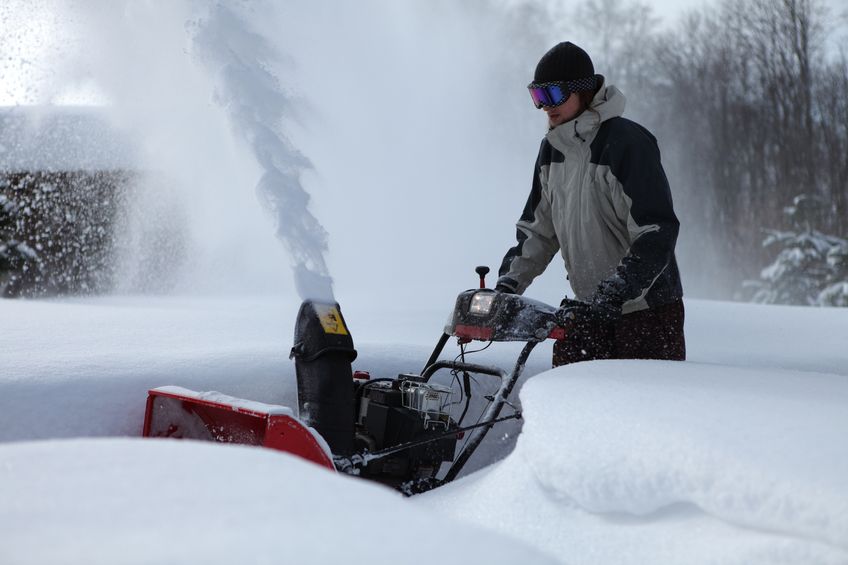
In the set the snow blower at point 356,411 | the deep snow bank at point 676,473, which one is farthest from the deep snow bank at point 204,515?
the snow blower at point 356,411

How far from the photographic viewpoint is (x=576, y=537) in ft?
5.01

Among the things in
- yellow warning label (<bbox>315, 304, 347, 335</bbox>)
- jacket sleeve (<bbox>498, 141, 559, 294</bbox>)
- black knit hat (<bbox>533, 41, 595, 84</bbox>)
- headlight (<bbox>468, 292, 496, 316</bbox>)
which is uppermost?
black knit hat (<bbox>533, 41, 595, 84</bbox>)

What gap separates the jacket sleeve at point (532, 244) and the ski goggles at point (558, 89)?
297 millimetres

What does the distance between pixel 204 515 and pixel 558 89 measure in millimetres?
2213

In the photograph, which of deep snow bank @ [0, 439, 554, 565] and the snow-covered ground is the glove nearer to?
the snow-covered ground

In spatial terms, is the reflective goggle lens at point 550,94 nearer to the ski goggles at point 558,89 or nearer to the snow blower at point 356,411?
the ski goggles at point 558,89

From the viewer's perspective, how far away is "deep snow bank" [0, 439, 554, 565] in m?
0.87

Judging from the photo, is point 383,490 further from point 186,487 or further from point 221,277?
point 221,277

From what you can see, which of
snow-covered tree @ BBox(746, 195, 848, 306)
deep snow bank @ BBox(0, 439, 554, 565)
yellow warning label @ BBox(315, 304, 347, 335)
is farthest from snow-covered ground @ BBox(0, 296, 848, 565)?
snow-covered tree @ BBox(746, 195, 848, 306)

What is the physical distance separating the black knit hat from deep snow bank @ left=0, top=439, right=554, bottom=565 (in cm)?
200

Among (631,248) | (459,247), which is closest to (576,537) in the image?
(631,248)

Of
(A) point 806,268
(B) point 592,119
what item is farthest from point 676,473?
(A) point 806,268

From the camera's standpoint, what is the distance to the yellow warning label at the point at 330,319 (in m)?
2.76

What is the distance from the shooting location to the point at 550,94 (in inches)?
113
